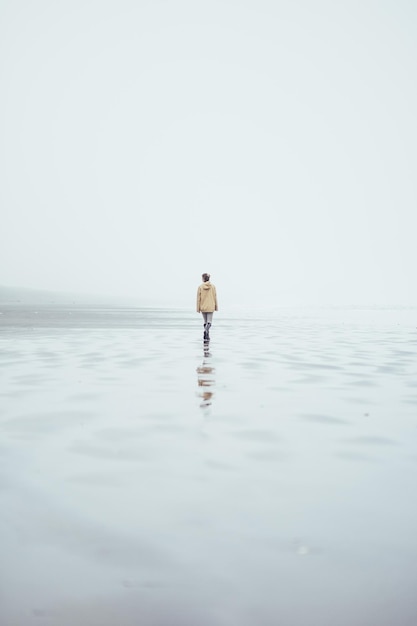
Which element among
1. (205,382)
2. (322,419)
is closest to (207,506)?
(322,419)

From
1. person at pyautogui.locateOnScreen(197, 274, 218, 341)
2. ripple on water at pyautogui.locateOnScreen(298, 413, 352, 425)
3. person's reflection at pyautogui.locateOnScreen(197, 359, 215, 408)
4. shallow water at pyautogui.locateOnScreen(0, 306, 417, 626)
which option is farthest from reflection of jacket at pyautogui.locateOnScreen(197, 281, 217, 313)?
ripple on water at pyautogui.locateOnScreen(298, 413, 352, 425)

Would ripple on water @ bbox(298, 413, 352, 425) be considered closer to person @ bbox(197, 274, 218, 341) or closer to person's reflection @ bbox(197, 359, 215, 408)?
person's reflection @ bbox(197, 359, 215, 408)

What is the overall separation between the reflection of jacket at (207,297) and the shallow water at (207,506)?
11883mm

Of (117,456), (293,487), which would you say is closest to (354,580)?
(293,487)

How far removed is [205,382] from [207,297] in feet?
35.7

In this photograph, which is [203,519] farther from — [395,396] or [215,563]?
[395,396]

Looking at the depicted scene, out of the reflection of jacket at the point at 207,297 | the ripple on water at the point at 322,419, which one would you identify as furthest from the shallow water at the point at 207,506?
the reflection of jacket at the point at 207,297

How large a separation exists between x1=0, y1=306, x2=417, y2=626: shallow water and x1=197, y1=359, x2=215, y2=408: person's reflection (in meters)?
0.16

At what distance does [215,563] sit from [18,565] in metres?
1.37

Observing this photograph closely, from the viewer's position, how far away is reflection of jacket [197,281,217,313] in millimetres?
23500

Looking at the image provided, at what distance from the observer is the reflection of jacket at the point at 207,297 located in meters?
23.5

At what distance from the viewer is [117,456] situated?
6.84 meters

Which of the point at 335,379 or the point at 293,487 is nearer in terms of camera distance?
the point at 293,487

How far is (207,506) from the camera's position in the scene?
517 centimetres
